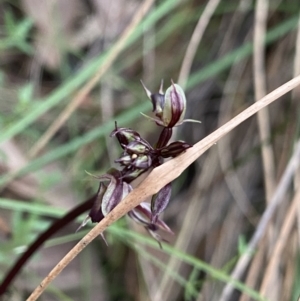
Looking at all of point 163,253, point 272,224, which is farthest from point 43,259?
point 272,224

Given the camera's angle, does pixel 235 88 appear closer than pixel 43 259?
No

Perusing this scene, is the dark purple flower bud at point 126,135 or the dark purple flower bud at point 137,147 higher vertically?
the dark purple flower bud at point 126,135

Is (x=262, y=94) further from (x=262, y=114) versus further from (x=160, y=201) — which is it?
(x=160, y=201)

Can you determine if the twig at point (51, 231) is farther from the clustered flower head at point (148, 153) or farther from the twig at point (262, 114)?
the twig at point (262, 114)

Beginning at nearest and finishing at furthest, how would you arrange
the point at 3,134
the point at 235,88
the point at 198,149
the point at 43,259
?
the point at 198,149 → the point at 3,134 → the point at 43,259 → the point at 235,88

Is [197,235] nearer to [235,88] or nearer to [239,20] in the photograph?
[235,88]

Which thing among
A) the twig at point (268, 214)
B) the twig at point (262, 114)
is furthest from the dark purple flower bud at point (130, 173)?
the twig at point (262, 114)

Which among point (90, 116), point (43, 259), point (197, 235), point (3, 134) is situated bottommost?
point (197, 235)
